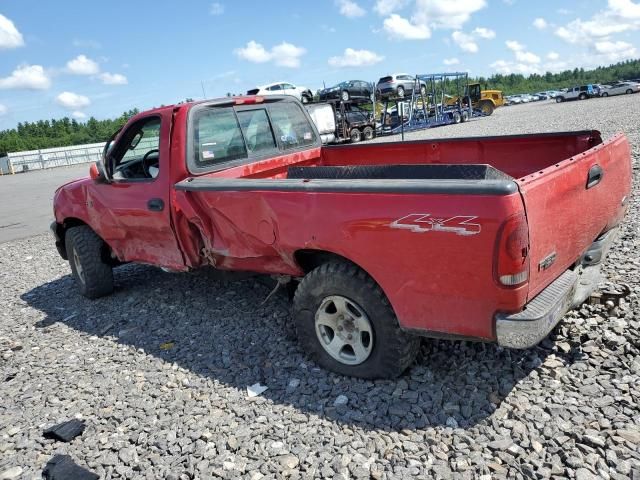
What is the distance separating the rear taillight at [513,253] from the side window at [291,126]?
3.11 meters

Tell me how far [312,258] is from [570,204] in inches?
68.1

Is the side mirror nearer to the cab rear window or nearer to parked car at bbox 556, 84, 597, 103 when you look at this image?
the cab rear window

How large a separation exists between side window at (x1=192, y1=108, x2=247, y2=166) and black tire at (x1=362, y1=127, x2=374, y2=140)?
2342 cm

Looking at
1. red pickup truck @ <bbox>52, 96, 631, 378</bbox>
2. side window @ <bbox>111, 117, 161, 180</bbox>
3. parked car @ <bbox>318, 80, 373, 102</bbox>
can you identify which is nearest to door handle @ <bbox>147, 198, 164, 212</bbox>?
red pickup truck @ <bbox>52, 96, 631, 378</bbox>

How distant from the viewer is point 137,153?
525 cm

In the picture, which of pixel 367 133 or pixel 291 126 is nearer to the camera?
pixel 291 126

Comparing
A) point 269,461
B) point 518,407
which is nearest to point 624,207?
point 518,407

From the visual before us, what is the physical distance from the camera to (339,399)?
3.33 m

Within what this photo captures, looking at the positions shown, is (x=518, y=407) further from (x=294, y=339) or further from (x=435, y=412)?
(x=294, y=339)

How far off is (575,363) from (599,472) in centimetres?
99

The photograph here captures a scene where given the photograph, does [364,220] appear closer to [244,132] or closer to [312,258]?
[312,258]

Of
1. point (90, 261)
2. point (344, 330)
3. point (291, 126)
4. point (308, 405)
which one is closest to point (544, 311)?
point (344, 330)

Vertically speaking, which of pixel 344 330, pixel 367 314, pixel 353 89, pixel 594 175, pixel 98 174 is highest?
pixel 353 89

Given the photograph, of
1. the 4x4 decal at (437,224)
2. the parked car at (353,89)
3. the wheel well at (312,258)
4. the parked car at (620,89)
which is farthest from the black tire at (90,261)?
the parked car at (620,89)
